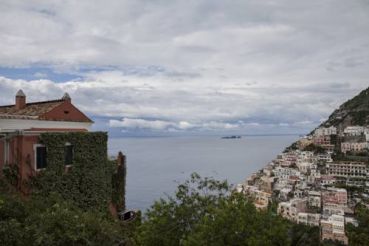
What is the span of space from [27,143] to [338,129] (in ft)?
465

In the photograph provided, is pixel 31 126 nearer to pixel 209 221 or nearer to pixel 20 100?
pixel 20 100

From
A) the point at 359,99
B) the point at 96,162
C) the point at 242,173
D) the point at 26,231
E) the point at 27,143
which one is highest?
the point at 359,99

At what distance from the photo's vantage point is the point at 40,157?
15844 mm

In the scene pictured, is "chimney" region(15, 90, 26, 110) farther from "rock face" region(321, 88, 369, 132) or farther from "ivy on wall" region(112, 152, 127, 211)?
"rock face" region(321, 88, 369, 132)

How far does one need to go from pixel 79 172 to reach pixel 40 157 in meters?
2.23

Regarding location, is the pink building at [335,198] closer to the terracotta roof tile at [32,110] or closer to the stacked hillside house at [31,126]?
the stacked hillside house at [31,126]

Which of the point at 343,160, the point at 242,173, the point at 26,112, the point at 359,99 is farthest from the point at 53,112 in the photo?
the point at 359,99

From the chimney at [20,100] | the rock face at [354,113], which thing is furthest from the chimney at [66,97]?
the rock face at [354,113]

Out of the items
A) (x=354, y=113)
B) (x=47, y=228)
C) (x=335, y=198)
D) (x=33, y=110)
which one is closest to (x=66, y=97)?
(x=33, y=110)

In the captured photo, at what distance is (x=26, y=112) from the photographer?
18938mm

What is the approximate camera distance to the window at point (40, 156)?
15680 millimetres

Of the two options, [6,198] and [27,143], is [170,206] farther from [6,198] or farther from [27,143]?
[27,143]

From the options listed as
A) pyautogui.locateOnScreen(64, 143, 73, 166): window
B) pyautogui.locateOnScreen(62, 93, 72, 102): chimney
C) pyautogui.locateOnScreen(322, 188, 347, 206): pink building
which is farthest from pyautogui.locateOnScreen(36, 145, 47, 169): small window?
pyautogui.locateOnScreen(322, 188, 347, 206): pink building

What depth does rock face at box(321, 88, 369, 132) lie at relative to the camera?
13405cm
